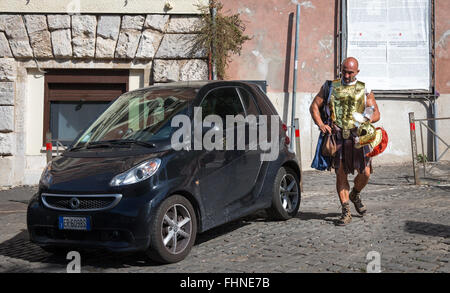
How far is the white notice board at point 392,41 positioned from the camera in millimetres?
14008

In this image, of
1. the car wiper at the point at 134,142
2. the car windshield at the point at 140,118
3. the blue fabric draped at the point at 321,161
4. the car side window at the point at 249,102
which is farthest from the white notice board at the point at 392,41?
the car wiper at the point at 134,142

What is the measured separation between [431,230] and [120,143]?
3.44 meters

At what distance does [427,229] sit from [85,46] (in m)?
8.88

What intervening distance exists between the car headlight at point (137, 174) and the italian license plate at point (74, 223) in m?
0.38

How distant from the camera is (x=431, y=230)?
250 inches

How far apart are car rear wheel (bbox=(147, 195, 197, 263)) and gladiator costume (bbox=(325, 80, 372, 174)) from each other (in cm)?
222

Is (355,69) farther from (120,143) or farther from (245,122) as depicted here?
(120,143)

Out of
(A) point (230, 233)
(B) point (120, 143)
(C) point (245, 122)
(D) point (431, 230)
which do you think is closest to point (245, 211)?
(A) point (230, 233)

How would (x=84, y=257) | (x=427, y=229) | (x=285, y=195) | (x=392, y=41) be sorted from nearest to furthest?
(x=84, y=257) < (x=427, y=229) < (x=285, y=195) < (x=392, y=41)

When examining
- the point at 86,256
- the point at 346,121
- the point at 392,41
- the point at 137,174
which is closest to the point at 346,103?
the point at 346,121

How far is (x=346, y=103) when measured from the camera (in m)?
6.69
